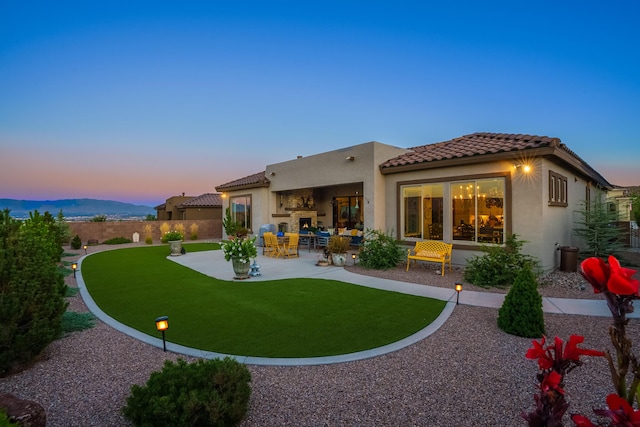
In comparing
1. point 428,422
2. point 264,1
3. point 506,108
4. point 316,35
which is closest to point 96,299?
point 428,422

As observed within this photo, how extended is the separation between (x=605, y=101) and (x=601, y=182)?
437 centimetres

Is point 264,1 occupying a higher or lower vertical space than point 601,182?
higher

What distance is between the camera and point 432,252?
9.79 meters

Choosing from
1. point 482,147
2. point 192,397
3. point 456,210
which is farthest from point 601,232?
point 192,397

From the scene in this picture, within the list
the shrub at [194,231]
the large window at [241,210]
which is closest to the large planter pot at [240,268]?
the large window at [241,210]

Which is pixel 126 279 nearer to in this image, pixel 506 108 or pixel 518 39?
pixel 518 39

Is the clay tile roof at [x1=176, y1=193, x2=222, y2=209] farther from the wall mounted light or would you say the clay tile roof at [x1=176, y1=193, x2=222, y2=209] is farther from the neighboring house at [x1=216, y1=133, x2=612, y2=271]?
the wall mounted light

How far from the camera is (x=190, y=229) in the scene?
23.1 metres

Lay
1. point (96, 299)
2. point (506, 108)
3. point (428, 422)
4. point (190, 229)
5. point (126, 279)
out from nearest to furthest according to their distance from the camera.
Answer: point (428, 422), point (96, 299), point (126, 279), point (506, 108), point (190, 229)

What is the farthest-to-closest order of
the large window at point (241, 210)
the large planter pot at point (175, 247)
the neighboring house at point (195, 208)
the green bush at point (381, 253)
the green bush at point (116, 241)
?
the neighboring house at point (195, 208)
the green bush at point (116, 241)
the large window at point (241, 210)
the large planter pot at point (175, 247)
the green bush at point (381, 253)

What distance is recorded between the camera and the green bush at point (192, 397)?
248 centimetres

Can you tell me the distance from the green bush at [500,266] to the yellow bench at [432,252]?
110cm

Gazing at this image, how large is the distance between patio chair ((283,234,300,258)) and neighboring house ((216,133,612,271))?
2.99m

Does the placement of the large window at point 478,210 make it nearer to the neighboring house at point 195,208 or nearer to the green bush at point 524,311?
the green bush at point 524,311
